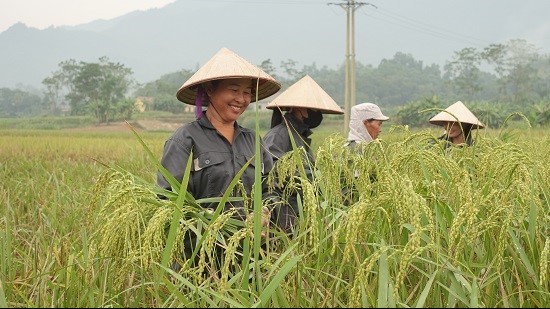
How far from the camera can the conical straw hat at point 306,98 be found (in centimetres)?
346

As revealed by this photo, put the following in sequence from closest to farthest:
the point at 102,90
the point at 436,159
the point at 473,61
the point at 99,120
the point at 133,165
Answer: the point at 436,159
the point at 133,165
the point at 99,120
the point at 102,90
the point at 473,61

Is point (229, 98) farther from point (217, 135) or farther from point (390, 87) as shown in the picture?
point (390, 87)

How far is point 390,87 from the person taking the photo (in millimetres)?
94938

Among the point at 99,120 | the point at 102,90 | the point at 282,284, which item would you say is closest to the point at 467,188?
the point at 282,284

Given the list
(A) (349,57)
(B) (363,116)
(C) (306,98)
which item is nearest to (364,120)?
→ (B) (363,116)

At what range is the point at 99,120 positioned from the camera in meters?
52.7

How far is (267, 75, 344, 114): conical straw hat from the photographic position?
3.46 m

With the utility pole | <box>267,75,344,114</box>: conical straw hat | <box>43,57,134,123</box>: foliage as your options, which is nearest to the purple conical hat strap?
<box>267,75,344,114</box>: conical straw hat

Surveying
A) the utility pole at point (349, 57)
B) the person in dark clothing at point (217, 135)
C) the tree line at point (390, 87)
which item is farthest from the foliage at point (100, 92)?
the person in dark clothing at point (217, 135)

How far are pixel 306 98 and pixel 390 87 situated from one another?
94.0 meters

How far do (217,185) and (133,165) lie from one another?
537cm

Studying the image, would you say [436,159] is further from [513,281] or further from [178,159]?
[178,159]

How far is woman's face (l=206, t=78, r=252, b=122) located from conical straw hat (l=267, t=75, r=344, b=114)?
1072 millimetres

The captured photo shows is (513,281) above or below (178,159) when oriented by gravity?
below
